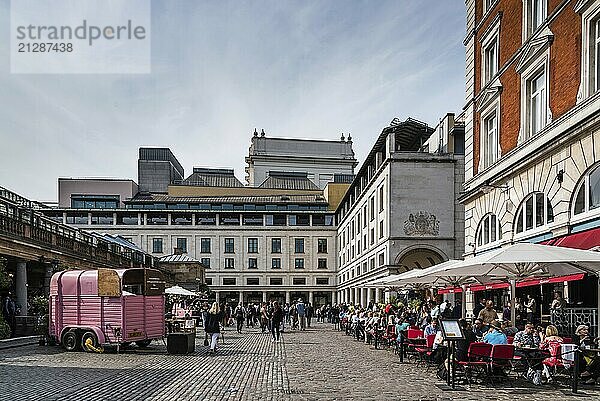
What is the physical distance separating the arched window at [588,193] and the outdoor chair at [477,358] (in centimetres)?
674

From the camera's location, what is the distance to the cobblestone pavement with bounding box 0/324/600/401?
14.0 metres

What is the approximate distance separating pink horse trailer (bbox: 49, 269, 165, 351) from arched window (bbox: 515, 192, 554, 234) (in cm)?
1333

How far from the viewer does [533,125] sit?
2523 centimetres

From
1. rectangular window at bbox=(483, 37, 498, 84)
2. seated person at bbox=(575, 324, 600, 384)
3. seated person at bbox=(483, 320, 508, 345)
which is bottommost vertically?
seated person at bbox=(575, 324, 600, 384)

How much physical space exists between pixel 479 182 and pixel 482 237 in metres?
2.39

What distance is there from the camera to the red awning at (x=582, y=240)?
18.7 metres

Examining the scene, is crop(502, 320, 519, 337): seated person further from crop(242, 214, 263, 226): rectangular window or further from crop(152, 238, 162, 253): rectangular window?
crop(242, 214, 263, 226): rectangular window

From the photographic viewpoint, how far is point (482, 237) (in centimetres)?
3114

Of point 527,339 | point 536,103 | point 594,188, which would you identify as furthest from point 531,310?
point 527,339

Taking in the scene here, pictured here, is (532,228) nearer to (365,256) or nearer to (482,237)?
(482,237)

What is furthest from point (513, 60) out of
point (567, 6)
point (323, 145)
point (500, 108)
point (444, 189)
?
point (323, 145)

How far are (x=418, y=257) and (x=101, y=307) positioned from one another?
3384cm

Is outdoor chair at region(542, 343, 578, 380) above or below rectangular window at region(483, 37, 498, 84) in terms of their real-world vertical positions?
below

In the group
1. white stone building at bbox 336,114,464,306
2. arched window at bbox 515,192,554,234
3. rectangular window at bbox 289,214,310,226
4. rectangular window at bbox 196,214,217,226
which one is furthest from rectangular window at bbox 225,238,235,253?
arched window at bbox 515,192,554,234
